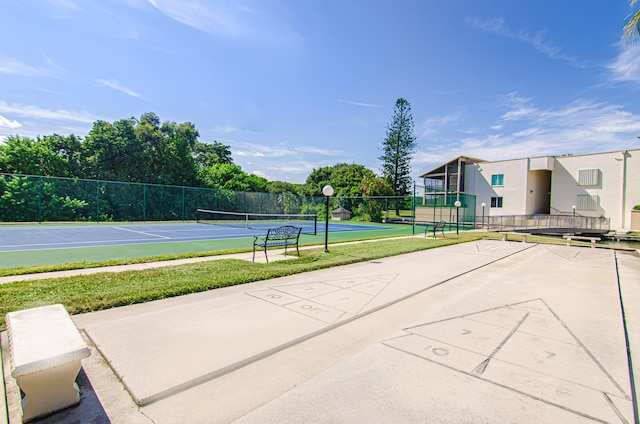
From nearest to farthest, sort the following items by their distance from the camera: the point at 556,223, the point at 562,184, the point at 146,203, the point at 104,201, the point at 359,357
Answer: the point at 359,357, the point at 104,201, the point at 146,203, the point at 556,223, the point at 562,184

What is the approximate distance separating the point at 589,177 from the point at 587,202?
8.10 ft

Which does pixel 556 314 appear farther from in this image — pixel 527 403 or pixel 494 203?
pixel 494 203

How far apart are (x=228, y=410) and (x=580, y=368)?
3.30 m

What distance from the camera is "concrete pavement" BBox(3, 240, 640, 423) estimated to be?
2.31 m

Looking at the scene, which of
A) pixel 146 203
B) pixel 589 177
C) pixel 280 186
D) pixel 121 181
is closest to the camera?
pixel 146 203

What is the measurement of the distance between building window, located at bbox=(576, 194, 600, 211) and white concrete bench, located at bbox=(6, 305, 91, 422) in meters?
40.0

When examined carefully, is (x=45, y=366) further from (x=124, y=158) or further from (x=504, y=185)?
(x=504, y=185)

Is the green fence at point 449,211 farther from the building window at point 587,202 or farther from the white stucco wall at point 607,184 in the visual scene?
the building window at point 587,202

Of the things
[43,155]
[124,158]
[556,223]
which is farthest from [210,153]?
[556,223]

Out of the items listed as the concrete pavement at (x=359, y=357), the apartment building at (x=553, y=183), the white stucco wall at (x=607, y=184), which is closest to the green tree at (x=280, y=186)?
the apartment building at (x=553, y=183)

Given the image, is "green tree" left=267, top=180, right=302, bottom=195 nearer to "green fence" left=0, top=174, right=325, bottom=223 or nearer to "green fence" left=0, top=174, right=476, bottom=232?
"green fence" left=0, top=174, right=476, bottom=232

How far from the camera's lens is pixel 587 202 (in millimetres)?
30656

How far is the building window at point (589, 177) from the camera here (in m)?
30.0

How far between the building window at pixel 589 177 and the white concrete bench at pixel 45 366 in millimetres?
40089
